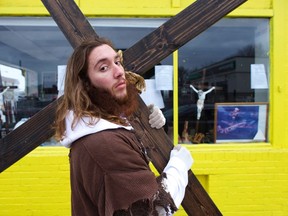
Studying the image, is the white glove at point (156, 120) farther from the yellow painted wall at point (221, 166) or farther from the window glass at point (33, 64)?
the window glass at point (33, 64)

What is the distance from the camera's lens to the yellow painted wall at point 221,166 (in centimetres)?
440

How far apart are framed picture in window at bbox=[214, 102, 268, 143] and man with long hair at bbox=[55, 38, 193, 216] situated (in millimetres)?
3062

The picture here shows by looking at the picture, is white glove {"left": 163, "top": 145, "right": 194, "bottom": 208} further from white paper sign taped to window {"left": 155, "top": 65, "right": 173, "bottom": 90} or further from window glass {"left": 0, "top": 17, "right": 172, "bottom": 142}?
window glass {"left": 0, "top": 17, "right": 172, "bottom": 142}

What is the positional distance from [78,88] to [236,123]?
3.54 metres

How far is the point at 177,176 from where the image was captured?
5.66 feet

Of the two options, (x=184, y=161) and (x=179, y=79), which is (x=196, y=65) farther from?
(x=184, y=161)

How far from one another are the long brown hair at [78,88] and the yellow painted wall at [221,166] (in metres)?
2.88

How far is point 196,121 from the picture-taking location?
478cm

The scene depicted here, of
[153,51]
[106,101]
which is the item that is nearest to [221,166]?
[153,51]

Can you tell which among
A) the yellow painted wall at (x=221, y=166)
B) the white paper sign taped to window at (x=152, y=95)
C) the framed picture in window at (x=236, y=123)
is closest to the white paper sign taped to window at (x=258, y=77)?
the yellow painted wall at (x=221, y=166)

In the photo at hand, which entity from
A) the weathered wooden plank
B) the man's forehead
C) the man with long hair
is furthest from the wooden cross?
the man's forehead

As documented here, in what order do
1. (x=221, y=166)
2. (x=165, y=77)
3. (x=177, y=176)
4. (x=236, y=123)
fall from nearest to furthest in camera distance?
1. (x=177, y=176)
2. (x=221, y=166)
3. (x=165, y=77)
4. (x=236, y=123)

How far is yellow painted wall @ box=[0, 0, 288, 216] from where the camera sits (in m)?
4.40

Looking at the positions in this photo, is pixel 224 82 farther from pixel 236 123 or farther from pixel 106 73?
pixel 106 73
